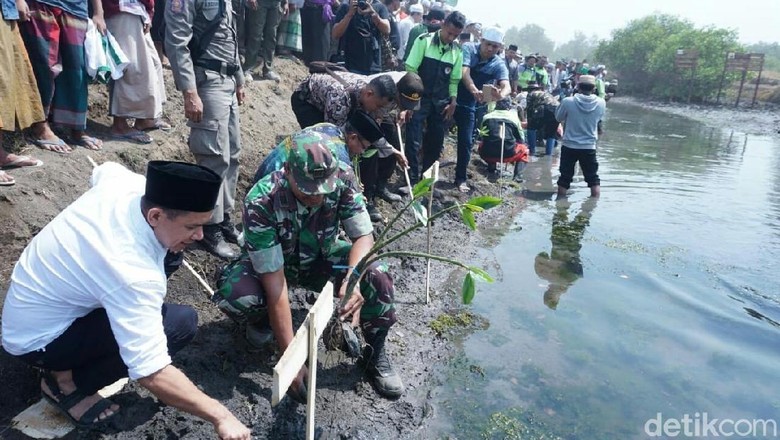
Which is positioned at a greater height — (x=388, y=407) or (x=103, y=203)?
(x=103, y=203)

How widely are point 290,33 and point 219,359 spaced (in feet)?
20.8

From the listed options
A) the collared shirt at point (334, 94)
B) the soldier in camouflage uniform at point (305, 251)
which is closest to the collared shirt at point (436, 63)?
the collared shirt at point (334, 94)

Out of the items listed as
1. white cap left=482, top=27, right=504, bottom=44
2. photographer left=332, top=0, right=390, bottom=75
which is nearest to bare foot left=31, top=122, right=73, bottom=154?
photographer left=332, top=0, right=390, bottom=75

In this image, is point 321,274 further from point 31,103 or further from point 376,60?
→ point 376,60

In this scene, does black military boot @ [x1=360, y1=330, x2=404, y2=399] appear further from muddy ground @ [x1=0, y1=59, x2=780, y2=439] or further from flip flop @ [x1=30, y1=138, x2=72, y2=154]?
flip flop @ [x1=30, y1=138, x2=72, y2=154]

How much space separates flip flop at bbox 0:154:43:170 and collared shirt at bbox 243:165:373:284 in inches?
76.8

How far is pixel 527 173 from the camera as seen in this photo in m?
10.4

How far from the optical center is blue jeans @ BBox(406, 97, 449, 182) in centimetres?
691

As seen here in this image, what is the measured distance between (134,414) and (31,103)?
253 centimetres

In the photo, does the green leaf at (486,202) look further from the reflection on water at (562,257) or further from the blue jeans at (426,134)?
the blue jeans at (426,134)

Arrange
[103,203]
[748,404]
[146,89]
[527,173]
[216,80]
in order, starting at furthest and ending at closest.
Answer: [527,173]
[146,89]
[216,80]
[748,404]
[103,203]

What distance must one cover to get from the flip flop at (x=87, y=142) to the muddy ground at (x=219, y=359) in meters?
0.09

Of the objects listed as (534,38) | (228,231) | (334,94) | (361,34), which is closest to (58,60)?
(228,231)

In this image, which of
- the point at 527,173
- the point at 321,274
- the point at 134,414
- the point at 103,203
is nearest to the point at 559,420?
the point at 321,274
